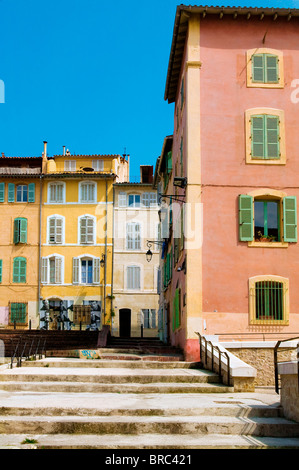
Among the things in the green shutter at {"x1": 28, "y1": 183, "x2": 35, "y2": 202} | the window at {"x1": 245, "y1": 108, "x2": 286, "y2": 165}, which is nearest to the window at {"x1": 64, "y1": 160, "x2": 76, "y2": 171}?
the green shutter at {"x1": 28, "y1": 183, "x2": 35, "y2": 202}

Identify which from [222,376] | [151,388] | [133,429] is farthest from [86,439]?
[222,376]

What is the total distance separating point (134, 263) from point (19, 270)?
7796 mm

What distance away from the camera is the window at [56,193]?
44716 mm

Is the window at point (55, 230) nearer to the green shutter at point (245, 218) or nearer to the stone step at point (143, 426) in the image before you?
the green shutter at point (245, 218)

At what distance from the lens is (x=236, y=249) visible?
63.2ft

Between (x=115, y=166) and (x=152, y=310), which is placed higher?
(x=115, y=166)

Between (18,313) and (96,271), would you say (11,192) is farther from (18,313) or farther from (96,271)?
(18,313)

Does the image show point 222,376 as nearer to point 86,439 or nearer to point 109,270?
point 86,439

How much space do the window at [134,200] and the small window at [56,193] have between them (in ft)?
15.5

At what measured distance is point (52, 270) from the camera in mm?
43750
